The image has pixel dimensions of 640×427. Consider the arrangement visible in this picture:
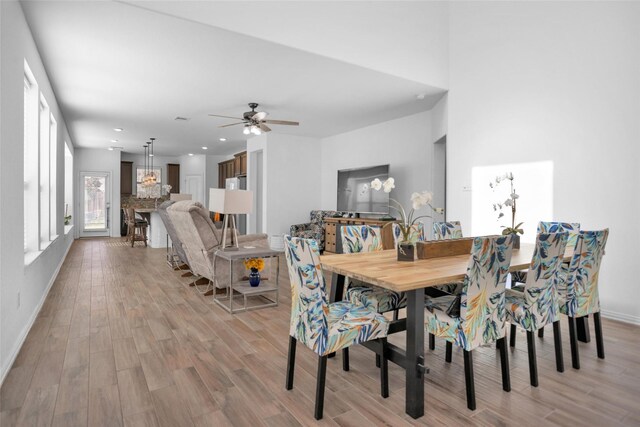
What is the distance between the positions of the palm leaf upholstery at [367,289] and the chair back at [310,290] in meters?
0.79

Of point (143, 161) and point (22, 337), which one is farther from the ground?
point (143, 161)

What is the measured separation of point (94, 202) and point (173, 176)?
101 inches

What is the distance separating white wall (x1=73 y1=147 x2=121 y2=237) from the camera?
10922 millimetres

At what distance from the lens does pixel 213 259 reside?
14.1 feet

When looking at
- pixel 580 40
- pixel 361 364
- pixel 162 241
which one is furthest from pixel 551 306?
pixel 162 241

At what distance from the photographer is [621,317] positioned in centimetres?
358

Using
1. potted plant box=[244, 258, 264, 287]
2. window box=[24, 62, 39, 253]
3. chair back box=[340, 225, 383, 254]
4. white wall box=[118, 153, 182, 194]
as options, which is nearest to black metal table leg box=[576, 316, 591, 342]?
chair back box=[340, 225, 383, 254]

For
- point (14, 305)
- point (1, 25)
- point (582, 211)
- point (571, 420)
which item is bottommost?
point (571, 420)

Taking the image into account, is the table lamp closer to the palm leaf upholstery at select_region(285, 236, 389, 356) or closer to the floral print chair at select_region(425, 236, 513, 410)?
the palm leaf upholstery at select_region(285, 236, 389, 356)

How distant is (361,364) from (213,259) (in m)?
2.33

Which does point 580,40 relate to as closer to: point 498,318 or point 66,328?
point 498,318

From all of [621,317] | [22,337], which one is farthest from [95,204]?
[621,317]

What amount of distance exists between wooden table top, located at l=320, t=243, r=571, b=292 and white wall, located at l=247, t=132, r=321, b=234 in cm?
558

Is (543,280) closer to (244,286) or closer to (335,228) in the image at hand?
(244,286)
